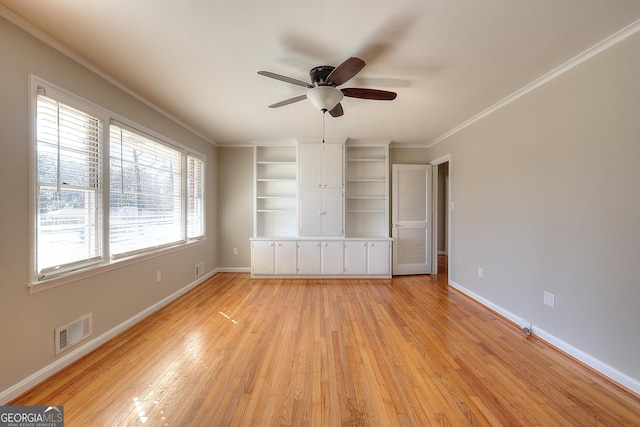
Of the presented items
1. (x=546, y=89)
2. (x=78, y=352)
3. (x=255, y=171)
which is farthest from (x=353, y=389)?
(x=255, y=171)

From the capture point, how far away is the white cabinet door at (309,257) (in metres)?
4.42

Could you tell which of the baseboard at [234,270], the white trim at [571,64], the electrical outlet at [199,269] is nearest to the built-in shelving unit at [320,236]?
the baseboard at [234,270]

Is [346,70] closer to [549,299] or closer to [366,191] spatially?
[549,299]

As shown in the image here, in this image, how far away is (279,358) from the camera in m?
2.05

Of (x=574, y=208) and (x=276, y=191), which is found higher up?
(x=276, y=191)

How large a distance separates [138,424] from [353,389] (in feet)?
4.28

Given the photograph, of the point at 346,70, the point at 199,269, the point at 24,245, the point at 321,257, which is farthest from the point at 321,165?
the point at 24,245

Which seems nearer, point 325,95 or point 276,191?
point 325,95

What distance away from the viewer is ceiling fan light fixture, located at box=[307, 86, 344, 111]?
6.90ft

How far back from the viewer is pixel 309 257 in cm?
443

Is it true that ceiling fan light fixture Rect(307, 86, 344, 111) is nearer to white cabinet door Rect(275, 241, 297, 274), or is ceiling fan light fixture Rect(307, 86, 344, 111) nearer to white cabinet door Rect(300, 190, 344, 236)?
white cabinet door Rect(300, 190, 344, 236)

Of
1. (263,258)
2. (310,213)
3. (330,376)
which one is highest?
(310,213)

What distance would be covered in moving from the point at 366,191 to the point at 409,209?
0.88m

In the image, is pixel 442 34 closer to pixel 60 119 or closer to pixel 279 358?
pixel 279 358
